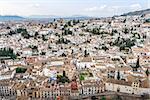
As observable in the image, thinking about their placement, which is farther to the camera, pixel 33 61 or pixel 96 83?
pixel 33 61

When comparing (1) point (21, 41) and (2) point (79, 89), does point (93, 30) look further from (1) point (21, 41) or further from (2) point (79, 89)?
(2) point (79, 89)

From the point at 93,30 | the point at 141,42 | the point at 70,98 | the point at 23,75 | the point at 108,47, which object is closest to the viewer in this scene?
the point at 70,98

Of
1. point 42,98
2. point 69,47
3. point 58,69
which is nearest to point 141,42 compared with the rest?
point 69,47

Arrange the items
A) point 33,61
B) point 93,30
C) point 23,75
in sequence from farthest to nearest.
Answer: point 93,30, point 33,61, point 23,75

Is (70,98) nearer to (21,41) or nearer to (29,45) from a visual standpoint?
(29,45)

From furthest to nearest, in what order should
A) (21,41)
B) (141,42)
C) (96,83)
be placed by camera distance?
(21,41) → (141,42) → (96,83)

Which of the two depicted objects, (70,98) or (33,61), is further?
(33,61)

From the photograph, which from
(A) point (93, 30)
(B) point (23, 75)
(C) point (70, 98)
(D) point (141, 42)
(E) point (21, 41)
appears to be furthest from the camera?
(A) point (93, 30)

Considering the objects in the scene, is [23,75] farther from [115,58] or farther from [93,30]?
[93,30]

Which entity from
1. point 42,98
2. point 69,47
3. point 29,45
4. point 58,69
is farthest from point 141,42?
point 42,98
